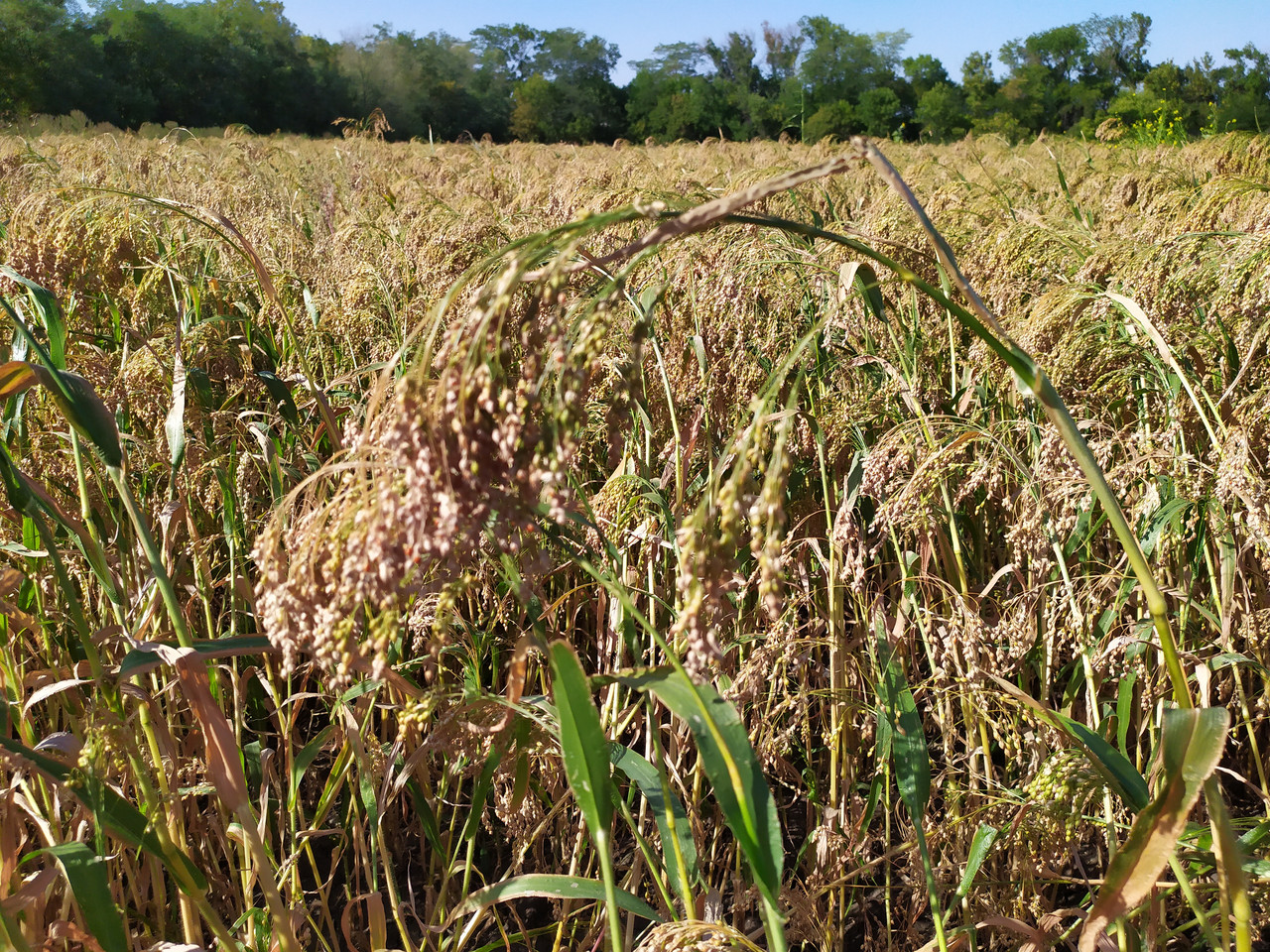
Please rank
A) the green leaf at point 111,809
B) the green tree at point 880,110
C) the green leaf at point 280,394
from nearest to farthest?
the green leaf at point 111,809
the green leaf at point 280,394
the green tree at point 880,110

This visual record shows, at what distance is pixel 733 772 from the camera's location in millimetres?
716

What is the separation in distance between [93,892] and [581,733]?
2.12 ft

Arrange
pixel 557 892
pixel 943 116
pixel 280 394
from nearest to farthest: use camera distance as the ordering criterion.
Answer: pixel 557 892 → pixel 280 394 → pixel 943 116

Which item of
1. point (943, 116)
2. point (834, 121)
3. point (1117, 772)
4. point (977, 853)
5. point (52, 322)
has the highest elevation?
point (943, 116)

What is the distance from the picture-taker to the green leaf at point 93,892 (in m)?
1.00

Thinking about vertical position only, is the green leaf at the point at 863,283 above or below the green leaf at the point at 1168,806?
above

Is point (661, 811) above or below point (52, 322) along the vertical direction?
below

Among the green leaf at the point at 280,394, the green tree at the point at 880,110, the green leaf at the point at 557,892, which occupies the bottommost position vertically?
the green leaf at the point at 557,892

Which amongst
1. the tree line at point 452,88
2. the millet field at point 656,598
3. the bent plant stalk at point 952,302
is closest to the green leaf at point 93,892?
the millet field at point 656,598

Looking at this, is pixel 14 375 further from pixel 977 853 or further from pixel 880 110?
pixel 880 110

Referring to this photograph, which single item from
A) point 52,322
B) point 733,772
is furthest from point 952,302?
point 52,322

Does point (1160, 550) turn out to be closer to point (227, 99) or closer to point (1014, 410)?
point (1014, 410)

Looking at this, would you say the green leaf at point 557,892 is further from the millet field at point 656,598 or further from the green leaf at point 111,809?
the green leaf at point 111,809

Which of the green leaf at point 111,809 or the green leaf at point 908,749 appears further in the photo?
the green leaf at point 908,749
